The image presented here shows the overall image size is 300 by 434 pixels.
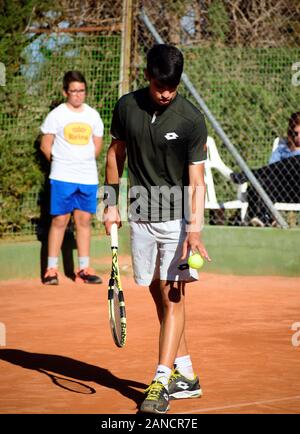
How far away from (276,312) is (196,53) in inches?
169

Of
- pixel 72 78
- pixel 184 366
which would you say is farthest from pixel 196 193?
pixel 72 78

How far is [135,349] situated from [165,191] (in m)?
1.93

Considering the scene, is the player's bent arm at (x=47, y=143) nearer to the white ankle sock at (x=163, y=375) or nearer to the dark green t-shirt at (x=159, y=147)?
the dark green t-shirt at (x=159, y=147)

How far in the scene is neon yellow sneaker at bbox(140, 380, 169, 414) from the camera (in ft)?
18.4

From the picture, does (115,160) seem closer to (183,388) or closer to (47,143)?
(183,388)

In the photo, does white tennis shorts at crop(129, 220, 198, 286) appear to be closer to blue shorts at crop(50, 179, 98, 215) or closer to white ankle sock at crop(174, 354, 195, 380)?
white ankle sock at crop(174, 354, 195, 380)

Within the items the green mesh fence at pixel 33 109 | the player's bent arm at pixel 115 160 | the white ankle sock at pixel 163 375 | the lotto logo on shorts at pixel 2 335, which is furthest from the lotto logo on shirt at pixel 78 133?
the white ankle sock at pixel 163 375

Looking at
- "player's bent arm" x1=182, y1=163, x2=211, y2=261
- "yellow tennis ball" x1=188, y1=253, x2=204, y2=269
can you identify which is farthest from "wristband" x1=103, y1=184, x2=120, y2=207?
"yellow tennis ball" x1=188, y1=253, x2=204, y2=269

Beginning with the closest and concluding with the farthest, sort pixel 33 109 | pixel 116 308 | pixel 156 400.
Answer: pixel 156 400, pixel 116 308, pixel 33 109

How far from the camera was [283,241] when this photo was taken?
1139 cm

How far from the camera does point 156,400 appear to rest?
5641 millimetres

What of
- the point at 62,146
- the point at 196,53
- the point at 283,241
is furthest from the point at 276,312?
the point at 196,53

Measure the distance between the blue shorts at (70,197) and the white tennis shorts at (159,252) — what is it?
499 centimetres
